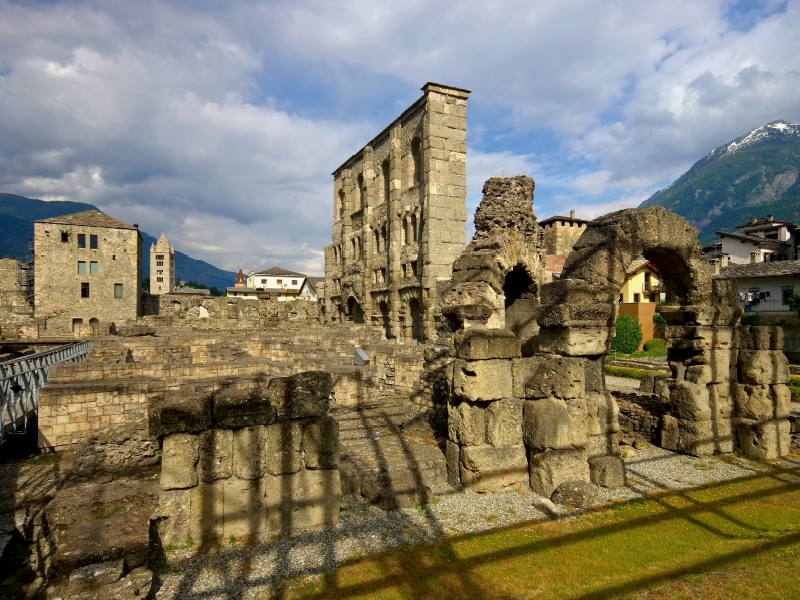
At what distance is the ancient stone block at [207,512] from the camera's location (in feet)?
17.9

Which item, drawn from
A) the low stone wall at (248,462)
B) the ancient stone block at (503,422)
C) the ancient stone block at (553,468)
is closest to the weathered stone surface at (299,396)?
the low stone wall at (248,462)

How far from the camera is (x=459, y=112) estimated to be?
22781 mm

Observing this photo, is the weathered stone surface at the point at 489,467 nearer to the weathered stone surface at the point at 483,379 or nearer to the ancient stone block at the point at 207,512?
the weathered stone surface at the point at 483,379

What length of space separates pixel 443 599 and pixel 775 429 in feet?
25.5

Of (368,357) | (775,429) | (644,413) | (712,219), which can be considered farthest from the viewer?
(712,219)

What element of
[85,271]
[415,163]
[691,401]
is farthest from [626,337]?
[85,271]

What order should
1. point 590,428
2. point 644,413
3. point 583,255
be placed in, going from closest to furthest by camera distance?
point 590,428
point 583,255
point 644,413

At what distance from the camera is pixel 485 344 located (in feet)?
22.3

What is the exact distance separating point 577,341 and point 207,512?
18.8ft

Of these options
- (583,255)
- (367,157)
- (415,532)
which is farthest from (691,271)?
(367,157)

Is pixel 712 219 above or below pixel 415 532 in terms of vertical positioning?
above

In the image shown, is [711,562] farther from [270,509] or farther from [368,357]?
[368,357]

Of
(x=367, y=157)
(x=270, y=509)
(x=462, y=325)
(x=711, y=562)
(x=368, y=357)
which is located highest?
(x=367, y=157)

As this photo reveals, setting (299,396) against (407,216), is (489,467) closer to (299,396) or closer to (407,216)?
(299,396)
